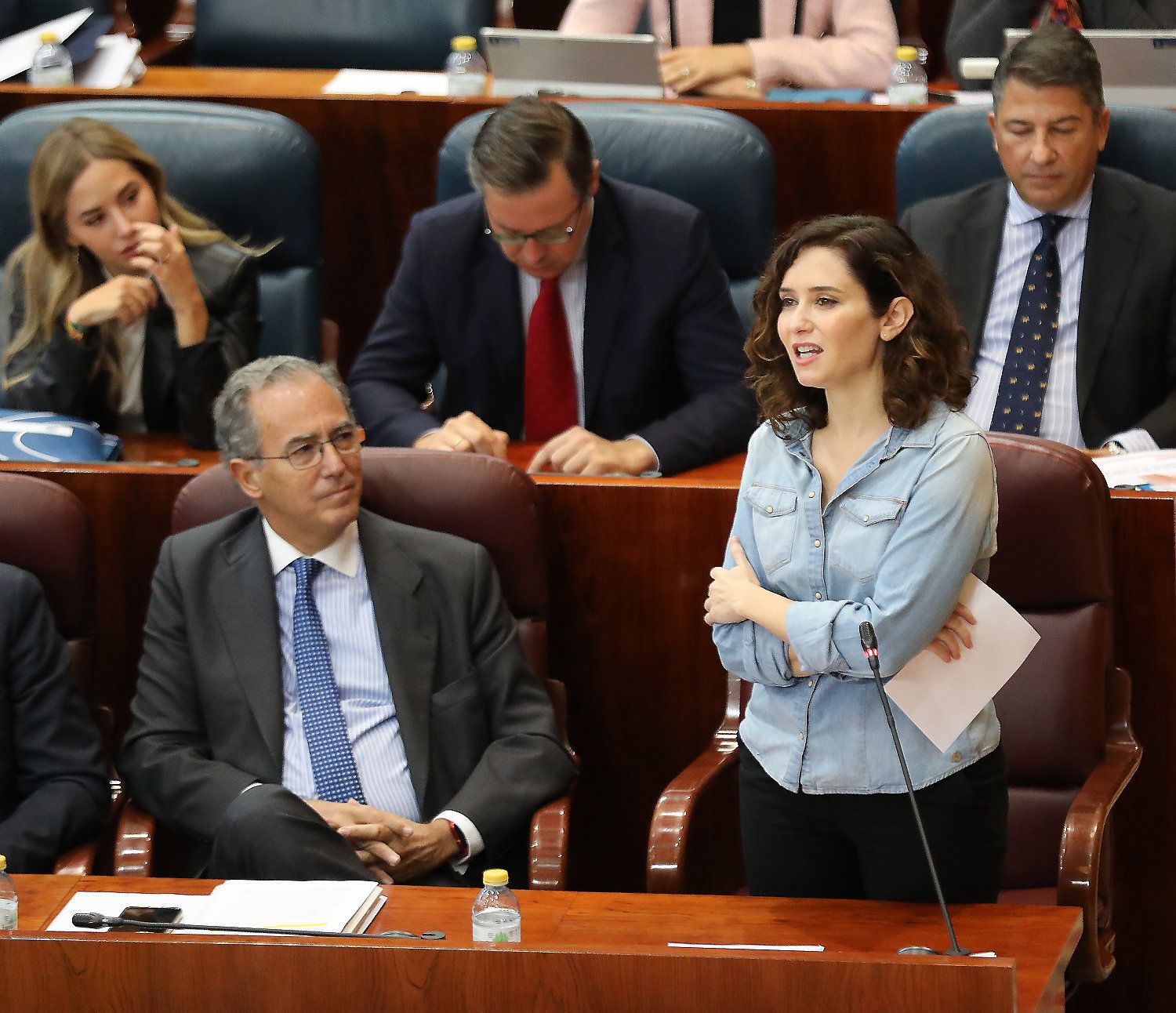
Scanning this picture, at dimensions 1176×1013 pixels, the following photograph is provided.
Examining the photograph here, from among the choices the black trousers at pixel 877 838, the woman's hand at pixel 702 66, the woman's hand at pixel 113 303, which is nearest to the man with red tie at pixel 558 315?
the woman's hand at pixel 113 303

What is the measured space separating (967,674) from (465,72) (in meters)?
2.05

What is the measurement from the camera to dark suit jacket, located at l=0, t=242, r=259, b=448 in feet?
8.81

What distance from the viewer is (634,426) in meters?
2.76

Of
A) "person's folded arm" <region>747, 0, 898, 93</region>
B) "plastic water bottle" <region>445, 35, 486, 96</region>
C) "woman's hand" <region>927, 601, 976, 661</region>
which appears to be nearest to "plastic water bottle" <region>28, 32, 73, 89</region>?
"plastic water bottle" <region>445, 35, 486, 96</region>

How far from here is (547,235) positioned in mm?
2627

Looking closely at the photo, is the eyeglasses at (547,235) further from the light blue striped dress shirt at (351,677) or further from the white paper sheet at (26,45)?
the white paper sheet at (26,45)

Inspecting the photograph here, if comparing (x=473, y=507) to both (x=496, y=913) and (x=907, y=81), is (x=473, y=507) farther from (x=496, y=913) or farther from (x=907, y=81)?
(x=907, y=81)

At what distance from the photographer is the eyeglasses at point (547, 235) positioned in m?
2.62

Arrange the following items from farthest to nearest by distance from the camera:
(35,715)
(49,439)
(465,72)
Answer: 1. (465,72)
2. (49,439)
3. (35,715)

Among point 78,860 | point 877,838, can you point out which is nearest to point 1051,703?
point 877,838

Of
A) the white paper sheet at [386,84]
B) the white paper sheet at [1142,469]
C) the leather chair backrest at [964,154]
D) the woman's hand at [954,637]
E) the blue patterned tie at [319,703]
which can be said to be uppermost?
the white paper sheet at [386,84]

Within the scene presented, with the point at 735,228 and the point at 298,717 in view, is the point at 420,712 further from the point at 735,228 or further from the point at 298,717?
the point at 735,228

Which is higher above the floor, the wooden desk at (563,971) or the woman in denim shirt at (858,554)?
the woman in denim shirt at (858,554)

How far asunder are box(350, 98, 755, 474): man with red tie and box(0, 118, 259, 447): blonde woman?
0.25 m
